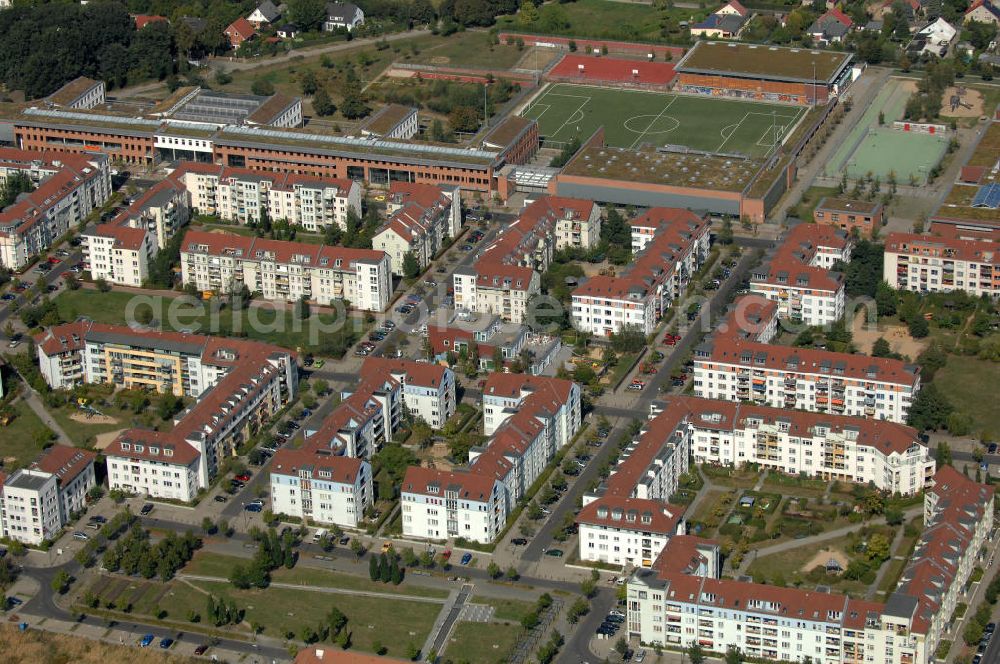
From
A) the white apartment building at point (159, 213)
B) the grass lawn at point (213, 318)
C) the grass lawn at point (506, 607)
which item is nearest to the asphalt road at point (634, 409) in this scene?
the grass lawn at point (506, 607)

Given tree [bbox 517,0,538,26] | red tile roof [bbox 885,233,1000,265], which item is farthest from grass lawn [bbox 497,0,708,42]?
red tile roof [bbox 885,233,1000,265]

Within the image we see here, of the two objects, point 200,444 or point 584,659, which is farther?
point 200,444

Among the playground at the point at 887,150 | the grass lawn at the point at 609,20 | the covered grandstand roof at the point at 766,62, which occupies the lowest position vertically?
the playground at the point at 887,150

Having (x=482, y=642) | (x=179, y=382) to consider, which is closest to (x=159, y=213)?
(x=179, y=382)

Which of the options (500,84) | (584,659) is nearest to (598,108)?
(500,84)

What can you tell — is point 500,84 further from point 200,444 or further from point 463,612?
point 463,612

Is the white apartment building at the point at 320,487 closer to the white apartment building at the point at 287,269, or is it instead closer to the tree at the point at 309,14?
the white apartment building at the point at 287,269

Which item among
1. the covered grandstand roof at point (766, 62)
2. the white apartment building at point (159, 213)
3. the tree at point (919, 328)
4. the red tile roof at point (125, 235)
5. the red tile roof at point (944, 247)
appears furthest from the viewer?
the covered grandstand roof at point (766, 62)
